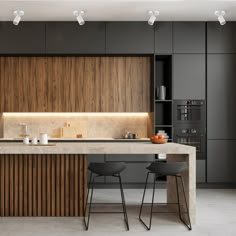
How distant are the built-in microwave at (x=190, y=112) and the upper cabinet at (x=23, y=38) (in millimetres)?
2470

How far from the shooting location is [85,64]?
22.3 ft

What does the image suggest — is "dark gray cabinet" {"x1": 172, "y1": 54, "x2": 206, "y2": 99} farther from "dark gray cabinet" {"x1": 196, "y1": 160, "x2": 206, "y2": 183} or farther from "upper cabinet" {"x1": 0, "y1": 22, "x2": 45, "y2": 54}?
"upper cabinet" {"x1": 0, "y1": 22, "x2": 45, "y2": 54}

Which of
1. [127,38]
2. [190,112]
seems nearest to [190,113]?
[190,112]

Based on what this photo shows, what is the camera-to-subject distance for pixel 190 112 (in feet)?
21.6

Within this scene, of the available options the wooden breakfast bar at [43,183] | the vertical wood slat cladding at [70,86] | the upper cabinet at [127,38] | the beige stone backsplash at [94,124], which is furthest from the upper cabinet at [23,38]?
the wooden breakfast bar at [43,183]

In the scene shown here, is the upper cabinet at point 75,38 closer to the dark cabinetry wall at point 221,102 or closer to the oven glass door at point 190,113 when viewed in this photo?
the oven glass door at point 190,113

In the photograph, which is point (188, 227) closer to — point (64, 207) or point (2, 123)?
point (64, 207)

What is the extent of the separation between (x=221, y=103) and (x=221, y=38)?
110cm

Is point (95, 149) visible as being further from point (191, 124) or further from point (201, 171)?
point (201, 171)

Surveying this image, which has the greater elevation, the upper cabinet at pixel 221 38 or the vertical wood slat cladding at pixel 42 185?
the upper cabinet at pixel 221 38

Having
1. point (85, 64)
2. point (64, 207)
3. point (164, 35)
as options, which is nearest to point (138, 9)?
point (164, 35)

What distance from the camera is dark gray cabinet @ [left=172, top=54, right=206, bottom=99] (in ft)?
21.6

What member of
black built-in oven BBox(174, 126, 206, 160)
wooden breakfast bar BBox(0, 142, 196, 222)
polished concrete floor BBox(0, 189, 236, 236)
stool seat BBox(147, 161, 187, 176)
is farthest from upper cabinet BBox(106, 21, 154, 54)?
stool seat BBox(147, 161, 187, 176)

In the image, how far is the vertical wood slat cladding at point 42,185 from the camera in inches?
180
